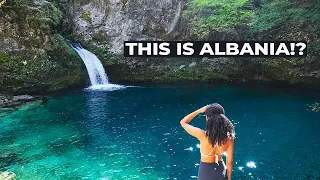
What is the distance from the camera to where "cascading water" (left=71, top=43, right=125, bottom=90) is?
1967 centimetres

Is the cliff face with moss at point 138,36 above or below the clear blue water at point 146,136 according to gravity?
above

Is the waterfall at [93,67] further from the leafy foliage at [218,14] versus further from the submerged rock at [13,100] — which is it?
the leafy foliage at [218,14]

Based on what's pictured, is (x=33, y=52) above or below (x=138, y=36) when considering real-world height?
below

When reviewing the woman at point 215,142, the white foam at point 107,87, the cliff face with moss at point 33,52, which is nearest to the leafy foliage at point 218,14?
the white foam at point 107,87

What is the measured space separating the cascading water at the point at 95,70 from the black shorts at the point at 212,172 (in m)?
15.7

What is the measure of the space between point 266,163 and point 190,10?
15044 mm

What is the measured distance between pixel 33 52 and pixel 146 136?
10843mm

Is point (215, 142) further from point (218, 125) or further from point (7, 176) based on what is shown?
point (7, 176)

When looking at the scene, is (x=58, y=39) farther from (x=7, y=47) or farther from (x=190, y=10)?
(x=190, y=10)

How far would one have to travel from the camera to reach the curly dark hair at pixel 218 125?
3.62 meters

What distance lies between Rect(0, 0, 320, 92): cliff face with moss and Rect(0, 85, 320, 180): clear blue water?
7.31 ft

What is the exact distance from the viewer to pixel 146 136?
10766 mm

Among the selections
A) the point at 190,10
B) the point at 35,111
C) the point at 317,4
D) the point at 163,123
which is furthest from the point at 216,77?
the point at 35,111

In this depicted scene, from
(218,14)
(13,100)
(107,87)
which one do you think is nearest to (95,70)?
(107,87)
